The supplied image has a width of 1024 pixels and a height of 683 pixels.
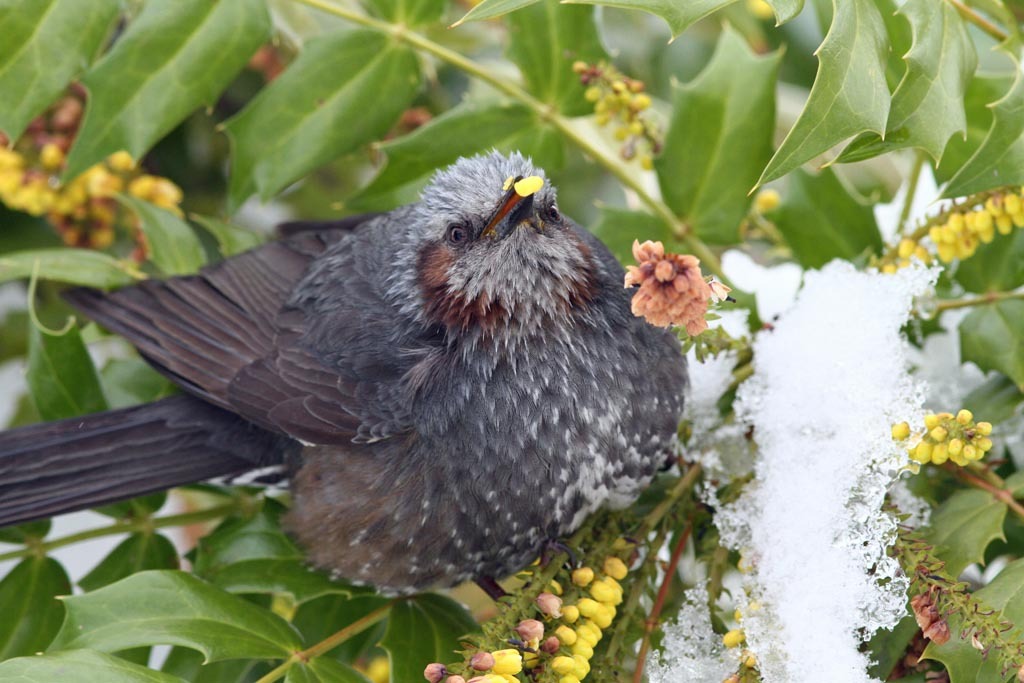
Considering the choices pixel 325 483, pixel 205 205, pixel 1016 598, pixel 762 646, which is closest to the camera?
pixel 1016 598

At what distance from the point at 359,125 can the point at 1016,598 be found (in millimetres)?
1835

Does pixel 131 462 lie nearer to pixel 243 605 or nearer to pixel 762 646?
pixel 243 605

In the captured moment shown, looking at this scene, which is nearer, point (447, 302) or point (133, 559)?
point (447, 302)

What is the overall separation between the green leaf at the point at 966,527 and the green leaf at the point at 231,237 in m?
1.86

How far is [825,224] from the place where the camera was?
2578 mm

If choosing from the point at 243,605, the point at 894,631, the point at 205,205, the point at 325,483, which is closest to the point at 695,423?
the point at 894,631

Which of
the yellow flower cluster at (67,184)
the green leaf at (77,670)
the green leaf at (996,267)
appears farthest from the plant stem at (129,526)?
the green leaf at (996,267)

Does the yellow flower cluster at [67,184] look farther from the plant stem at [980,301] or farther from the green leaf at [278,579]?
the plant stem at [980,301]

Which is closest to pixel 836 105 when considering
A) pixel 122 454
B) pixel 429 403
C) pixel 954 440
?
pixel 954 440

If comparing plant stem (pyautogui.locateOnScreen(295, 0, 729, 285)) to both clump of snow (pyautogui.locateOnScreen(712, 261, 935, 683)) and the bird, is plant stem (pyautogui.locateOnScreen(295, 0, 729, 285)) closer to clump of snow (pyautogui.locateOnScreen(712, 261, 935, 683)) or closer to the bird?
the bird

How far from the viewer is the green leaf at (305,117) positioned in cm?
267

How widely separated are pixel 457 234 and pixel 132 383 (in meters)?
1.09

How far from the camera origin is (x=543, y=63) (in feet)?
8.97

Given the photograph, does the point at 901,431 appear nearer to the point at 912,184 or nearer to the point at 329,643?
the point at 912,184
